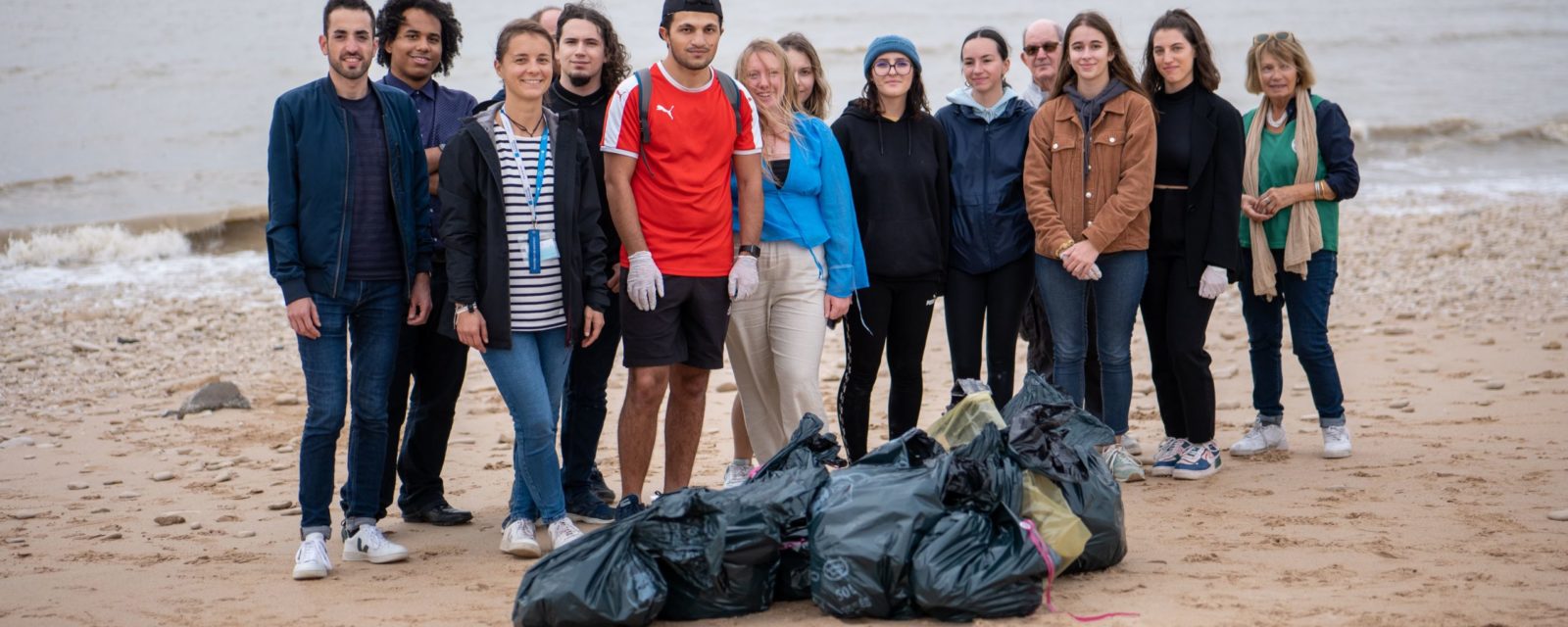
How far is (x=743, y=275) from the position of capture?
492 centimetres

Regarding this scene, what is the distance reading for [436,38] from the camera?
520 centimetres

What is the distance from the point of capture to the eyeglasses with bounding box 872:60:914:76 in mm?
5348

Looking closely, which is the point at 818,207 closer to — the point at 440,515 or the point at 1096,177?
the point at 1096,177

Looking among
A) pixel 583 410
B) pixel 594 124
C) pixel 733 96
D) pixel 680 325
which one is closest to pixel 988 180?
pixel 733 96

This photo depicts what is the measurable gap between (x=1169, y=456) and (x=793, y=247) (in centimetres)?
191

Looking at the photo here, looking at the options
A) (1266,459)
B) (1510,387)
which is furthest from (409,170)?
(1510,387)

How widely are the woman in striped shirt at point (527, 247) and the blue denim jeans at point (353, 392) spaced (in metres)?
0.26

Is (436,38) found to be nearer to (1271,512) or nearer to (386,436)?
(386,436)

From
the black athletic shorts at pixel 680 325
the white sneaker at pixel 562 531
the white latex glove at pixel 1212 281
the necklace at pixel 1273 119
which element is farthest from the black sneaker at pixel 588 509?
the necklace at pixel 1273 119

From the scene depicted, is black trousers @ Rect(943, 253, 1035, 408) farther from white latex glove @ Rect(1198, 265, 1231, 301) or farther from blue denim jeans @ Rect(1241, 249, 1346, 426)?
blue denim jeans @ Rect(1241, 249, 1346, 426)

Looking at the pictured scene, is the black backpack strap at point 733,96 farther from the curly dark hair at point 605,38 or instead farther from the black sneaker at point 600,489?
the black sneaker at point 600,489

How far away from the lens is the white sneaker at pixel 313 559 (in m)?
4.52

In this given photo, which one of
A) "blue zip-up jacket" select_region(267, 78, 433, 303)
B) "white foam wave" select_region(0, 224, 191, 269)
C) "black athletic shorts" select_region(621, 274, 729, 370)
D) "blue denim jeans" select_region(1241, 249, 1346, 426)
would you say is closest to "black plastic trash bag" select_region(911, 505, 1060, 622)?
"black athletic shorts" select_region(621, 274, 729, 370)

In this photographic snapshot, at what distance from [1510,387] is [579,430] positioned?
4936mm
